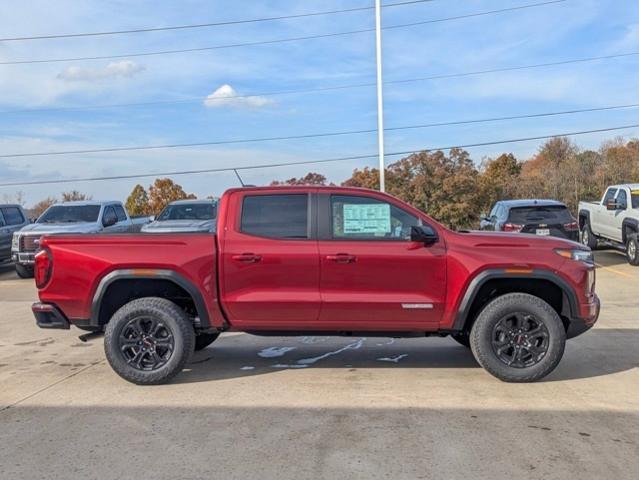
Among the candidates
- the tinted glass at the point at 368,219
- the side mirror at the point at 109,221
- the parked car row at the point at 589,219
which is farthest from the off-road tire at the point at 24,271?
the tinted glass at the point at 368,219

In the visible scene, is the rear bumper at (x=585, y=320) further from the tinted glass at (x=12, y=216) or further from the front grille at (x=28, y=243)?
the tinted glass at (x=12, y=216)

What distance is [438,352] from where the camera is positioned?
719 cm

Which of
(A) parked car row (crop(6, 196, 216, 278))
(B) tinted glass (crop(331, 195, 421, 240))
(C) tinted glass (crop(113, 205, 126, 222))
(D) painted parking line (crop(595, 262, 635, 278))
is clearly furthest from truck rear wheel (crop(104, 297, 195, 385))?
(C) tinted glass (crop(113, 205, 126, 222))

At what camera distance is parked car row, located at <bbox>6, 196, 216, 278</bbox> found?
Answer: 1477cm

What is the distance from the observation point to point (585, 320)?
229 inches

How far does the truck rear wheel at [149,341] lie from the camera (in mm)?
5828

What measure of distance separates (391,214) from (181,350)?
93.8 inches

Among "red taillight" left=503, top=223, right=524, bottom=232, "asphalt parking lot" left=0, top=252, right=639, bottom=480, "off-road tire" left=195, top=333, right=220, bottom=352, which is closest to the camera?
"asphalt parking lot" left=0, top=252, right=639, bottom=480

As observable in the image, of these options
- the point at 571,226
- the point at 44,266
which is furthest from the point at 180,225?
the point at 571,226

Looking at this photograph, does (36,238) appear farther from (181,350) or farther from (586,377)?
(586,377)

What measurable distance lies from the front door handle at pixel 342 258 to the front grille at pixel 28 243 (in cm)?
1148

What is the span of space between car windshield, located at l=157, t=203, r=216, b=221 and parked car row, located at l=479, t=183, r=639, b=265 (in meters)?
7.12

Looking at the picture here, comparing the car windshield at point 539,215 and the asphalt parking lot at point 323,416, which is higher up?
the car windshield at point 539,215

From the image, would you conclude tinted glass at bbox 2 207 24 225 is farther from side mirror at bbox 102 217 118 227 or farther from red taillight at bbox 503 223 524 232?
red taillight at bbox 503 223 524 232
